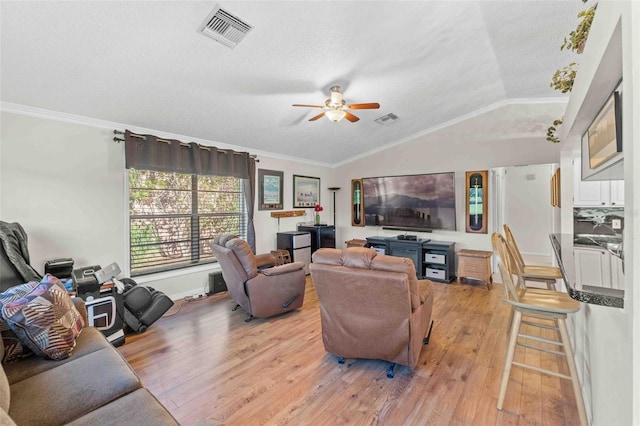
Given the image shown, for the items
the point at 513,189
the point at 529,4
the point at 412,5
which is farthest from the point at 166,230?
the point at 513,189

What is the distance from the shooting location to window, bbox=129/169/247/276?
3.64 metres

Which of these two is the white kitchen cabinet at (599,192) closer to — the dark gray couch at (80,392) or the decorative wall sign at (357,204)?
the decorative wall sign at (357,204)

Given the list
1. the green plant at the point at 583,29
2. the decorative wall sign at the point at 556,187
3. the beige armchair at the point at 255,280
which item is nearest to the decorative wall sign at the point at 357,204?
the beige armchair at the point at 255,280

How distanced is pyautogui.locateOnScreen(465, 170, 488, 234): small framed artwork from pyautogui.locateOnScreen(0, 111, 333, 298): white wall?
16.4ft

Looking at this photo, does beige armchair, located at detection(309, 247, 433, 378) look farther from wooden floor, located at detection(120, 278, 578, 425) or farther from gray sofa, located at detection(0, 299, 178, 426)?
gray sofa, located at detection(0, 299, 178, 426)

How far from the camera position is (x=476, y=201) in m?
4.81

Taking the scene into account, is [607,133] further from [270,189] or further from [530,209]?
[270,189]

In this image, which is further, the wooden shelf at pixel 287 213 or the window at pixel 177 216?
the wooden shelf at pixel 287 213

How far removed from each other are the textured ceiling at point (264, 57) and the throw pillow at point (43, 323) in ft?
6.06

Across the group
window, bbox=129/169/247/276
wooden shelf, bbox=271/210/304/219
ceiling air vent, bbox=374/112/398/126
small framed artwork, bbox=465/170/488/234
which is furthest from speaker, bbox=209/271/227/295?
small framed artwork, bbox=465/170/488/234

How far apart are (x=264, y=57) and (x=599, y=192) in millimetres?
3974

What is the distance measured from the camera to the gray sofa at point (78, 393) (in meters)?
1.17

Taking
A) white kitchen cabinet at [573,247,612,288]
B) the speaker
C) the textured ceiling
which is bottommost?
the speaker

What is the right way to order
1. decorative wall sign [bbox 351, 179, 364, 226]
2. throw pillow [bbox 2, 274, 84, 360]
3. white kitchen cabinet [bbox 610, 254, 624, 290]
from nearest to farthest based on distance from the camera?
1. white kitchen cabinet [bbox 610, 254, 624, 290]
2. throw pillow [bbox 2, 274, 84, 360]
3. decorative wall sign [bbox 351, 179, 364, 226]
